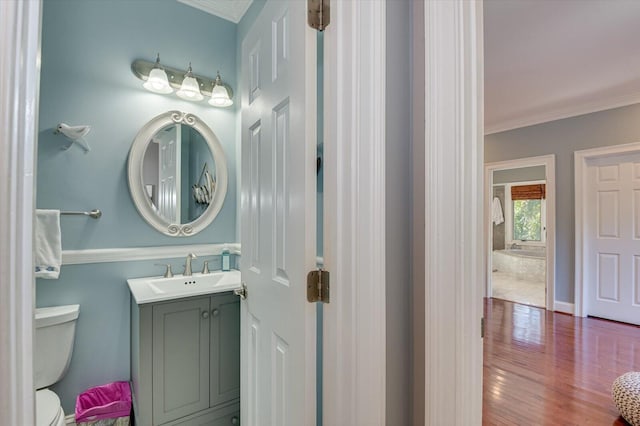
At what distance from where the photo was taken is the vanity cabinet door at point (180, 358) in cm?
160

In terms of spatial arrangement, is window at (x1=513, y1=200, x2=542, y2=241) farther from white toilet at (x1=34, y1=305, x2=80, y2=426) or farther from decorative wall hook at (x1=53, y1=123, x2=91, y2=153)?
white toilet at (x1=34, y1=305, x2=80, y2=426)

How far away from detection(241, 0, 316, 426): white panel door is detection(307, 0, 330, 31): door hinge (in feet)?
0.08

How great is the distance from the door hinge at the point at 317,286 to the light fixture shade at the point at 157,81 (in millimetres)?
1754

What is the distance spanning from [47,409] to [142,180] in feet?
4.13

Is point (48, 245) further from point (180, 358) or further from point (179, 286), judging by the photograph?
point (180, 358)

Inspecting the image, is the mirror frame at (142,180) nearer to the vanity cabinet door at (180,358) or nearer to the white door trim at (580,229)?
the vanity cabinet door at (180,358)

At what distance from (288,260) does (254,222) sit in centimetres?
39

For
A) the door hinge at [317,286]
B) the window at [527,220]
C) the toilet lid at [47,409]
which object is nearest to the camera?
the door hinge at [317,286]

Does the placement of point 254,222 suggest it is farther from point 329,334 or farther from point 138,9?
point 138,9

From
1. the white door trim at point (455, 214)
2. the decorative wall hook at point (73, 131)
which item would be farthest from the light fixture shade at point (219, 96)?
the white door trim at point (455, 214)

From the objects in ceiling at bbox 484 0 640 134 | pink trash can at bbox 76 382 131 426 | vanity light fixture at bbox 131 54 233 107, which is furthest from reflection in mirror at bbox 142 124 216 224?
ceiling at bbox 484 0 640 134

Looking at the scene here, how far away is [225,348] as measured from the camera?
1811 millimetres

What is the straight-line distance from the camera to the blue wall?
1.77 m

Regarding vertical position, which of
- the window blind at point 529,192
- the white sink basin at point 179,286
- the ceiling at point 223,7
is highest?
the ceiling at point 223,7
